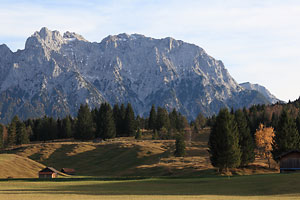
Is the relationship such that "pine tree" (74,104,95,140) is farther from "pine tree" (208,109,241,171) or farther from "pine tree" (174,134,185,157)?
"pine tree" (208,109,241,171)

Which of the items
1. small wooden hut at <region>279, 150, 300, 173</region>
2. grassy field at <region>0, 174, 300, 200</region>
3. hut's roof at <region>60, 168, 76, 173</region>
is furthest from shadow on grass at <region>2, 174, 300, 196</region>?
hut's roof at <region>60, 168, 76, 173</region>

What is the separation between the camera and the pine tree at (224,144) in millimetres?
99250

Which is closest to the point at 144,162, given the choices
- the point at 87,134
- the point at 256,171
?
the point at 256,171

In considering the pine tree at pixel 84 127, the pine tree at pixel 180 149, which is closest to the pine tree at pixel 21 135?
the pine tree at pixel 84 127

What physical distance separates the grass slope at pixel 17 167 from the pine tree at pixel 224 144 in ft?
165

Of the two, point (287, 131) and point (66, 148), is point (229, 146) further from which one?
point (66, 148)

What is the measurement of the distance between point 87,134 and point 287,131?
101 metres

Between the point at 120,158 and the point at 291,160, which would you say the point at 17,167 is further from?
the point at 291,160

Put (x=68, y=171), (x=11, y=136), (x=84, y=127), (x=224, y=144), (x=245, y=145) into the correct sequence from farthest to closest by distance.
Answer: (x=84, y=127) → (x=11, y=136) → (x=68, y=171) → (x=245, y=145) → (x=224, y=144)

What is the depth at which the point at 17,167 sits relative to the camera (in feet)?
383

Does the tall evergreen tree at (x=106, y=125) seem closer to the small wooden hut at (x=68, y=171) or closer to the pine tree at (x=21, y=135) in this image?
the pine tree at (x=21, y=135)

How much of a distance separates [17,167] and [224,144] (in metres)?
58.8

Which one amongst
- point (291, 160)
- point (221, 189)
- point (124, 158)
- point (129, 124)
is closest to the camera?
point (221, 189)

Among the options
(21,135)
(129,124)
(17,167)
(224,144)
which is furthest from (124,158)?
(21,135)
